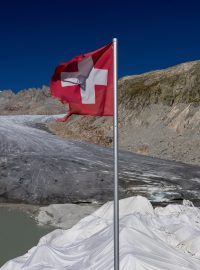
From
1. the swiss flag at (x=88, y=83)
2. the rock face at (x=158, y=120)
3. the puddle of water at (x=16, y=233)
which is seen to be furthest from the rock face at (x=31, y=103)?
the swiss flag at (x=88, y=83)

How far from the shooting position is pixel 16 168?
2430 cm

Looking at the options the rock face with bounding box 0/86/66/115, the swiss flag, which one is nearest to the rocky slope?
the swiss flag

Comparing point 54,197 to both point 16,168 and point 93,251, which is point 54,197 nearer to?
point 16,168

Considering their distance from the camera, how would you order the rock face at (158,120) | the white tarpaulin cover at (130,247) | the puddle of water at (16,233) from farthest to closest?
1. the rock face at (158,120)
2. the puddle of water at (16,233)
3. the white tarpaulin cover at (130,247)

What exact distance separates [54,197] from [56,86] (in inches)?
598

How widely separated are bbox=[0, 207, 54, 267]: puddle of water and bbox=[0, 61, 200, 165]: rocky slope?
17344 millimetres

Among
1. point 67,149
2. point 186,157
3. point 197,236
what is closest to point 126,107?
point 186,157

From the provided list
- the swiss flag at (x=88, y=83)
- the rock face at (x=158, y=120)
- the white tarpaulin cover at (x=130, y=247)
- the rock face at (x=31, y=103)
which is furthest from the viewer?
the rock face at (x=31, y=103)

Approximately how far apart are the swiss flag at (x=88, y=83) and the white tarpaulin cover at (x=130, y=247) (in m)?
3.30

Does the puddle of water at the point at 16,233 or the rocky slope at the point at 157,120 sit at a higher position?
the rocky slope at the point at 157,120

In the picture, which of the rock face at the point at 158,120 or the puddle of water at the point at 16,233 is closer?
the puddle of water at the point at 16,233

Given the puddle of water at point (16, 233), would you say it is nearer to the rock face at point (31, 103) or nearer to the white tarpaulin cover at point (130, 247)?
the white tarpaulin cover at point (130, 247)

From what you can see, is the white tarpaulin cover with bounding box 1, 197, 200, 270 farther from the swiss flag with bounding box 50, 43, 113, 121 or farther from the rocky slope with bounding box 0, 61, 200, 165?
the rocky slope with bounding box 0, 61, 200, 165

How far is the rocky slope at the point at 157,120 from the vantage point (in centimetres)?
3744
